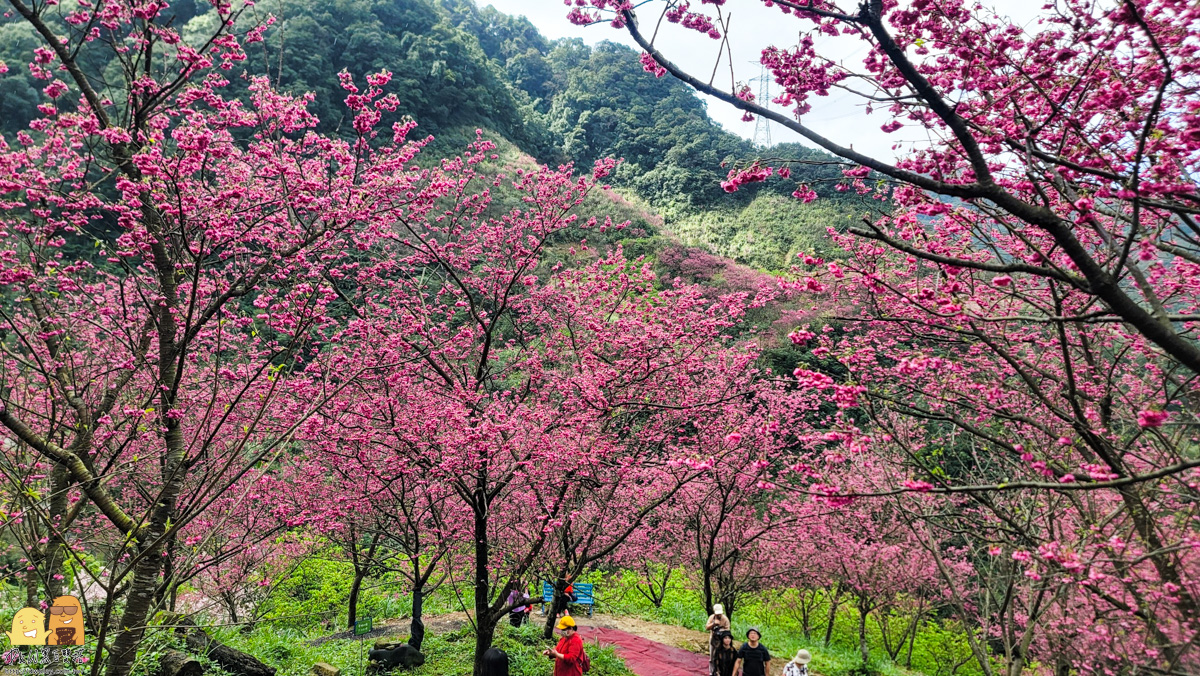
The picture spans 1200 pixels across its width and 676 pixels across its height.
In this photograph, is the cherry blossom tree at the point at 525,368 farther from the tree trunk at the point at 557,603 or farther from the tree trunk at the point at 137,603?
the tree trunk at the point at 137,603

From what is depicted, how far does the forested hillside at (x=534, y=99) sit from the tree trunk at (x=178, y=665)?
18854mm

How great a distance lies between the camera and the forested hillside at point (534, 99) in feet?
92.8

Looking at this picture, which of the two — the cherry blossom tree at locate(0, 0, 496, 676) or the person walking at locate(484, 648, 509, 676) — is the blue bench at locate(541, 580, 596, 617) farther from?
the cherry blossom tree at locate(0, 0, 496, 676)

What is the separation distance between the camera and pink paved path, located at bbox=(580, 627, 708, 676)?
10346mm

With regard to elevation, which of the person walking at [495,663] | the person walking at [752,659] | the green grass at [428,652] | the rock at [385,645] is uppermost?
the person walking at [495,663]

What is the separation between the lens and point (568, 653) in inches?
235

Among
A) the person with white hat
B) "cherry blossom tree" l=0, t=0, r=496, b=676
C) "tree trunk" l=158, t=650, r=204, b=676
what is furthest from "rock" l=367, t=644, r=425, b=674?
the person with white hat

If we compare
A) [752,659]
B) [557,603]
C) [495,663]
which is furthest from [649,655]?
[495,663]

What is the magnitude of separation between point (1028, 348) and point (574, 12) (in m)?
6.52

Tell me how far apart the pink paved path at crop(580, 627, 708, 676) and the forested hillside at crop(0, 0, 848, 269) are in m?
14.8

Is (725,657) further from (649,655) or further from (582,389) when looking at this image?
(649,655)

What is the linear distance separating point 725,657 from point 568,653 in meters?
2.08

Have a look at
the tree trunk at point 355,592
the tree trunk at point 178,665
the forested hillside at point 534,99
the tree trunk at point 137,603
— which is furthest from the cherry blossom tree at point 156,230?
the forested hillside at point 534,99

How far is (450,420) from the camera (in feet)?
21.4
